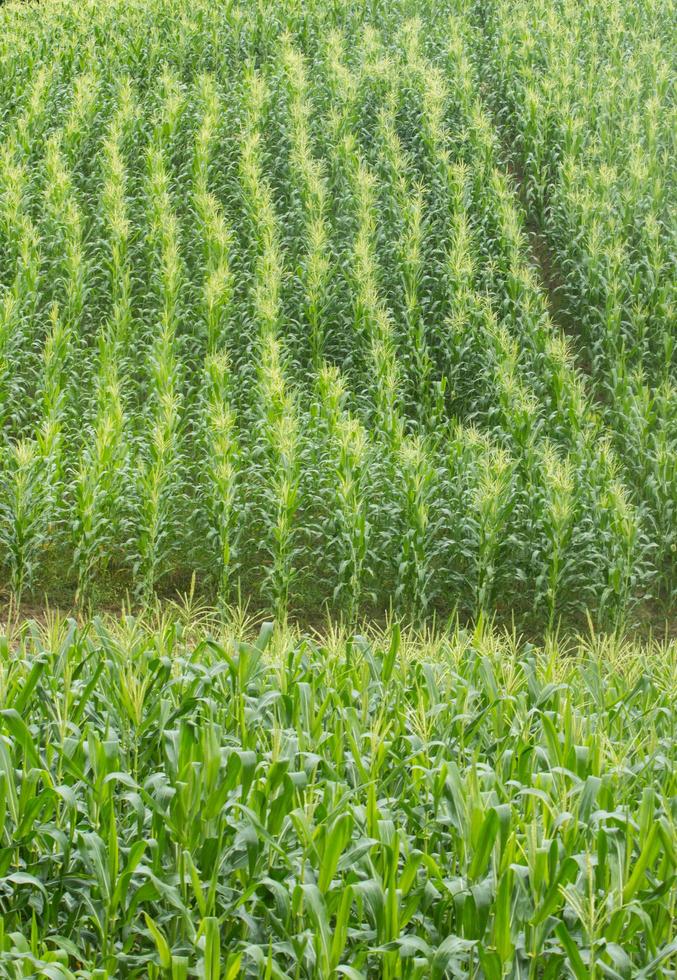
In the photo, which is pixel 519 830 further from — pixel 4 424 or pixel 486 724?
pixel 4 424

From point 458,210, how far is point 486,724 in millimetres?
9542

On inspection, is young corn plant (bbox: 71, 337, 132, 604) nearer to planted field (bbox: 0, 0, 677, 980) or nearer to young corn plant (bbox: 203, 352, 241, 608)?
planted field (bbox: 0, 0, 677, 980)

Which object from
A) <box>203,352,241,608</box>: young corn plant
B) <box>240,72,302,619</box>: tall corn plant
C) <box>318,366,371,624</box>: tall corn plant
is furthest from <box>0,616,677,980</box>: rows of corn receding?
<box>240,72,302,619</box>: tall corn plant

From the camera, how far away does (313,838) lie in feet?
10.0

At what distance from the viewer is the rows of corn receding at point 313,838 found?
2.91 meters

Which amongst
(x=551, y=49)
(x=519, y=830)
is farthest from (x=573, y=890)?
(x=551, y=49)

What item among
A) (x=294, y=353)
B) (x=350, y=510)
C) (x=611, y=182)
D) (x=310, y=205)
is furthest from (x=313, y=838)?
(x=611, y=182)

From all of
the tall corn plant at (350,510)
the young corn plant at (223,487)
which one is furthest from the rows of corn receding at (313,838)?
the tall corn plant at (350,510)

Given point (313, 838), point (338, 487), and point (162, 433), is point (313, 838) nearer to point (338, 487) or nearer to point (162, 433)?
point (338, 487)

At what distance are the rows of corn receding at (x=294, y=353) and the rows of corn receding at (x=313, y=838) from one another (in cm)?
251

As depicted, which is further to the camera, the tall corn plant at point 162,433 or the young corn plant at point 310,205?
the young corn plant at point 310,205

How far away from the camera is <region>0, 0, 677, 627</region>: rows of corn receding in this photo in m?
7.98

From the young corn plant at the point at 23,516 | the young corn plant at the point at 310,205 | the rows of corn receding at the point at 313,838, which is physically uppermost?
the young corn plant at the point at 310,205

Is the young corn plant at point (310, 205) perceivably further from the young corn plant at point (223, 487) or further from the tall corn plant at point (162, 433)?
the young corn plant at point (223, 487)
